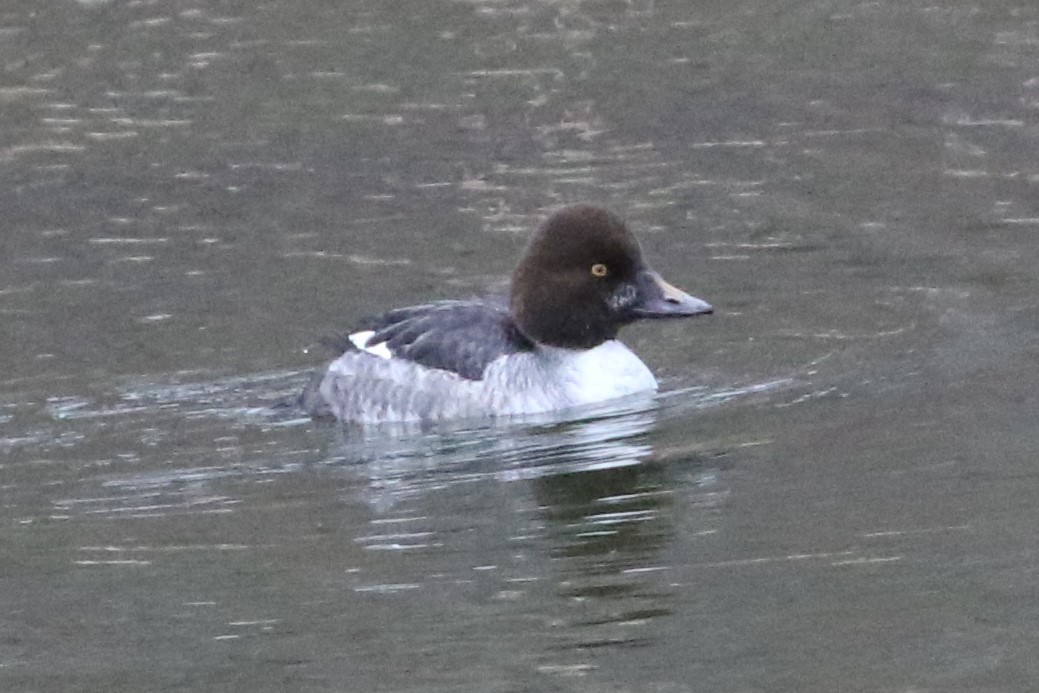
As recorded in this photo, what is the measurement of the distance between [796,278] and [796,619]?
19.4 feet

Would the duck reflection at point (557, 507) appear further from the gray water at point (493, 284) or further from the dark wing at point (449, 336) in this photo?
the dark wing at point (449, 336)

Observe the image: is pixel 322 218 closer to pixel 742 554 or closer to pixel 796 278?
pixel 796 278

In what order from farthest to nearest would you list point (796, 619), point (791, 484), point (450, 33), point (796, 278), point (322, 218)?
1. point (450, 33)
2. point (322, 218)
3. point (796, 278)
4. point (791, 484)
5. point (796, 619)

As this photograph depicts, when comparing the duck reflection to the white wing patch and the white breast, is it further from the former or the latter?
the white wing patch

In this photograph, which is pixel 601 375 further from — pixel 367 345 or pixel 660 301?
pixel 367 345

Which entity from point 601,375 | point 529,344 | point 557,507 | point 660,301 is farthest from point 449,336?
point 557,507

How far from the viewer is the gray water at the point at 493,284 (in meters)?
8.27

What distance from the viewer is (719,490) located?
32.8 feet

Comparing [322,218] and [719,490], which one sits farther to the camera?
[322,218]

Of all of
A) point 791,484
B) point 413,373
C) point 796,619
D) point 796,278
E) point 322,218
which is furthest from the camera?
point 322,218

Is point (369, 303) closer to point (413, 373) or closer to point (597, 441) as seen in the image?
point (413, 373)

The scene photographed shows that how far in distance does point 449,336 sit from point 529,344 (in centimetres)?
44

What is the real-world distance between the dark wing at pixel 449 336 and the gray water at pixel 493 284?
19.5 inches

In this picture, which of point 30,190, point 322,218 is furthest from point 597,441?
point 30,190
